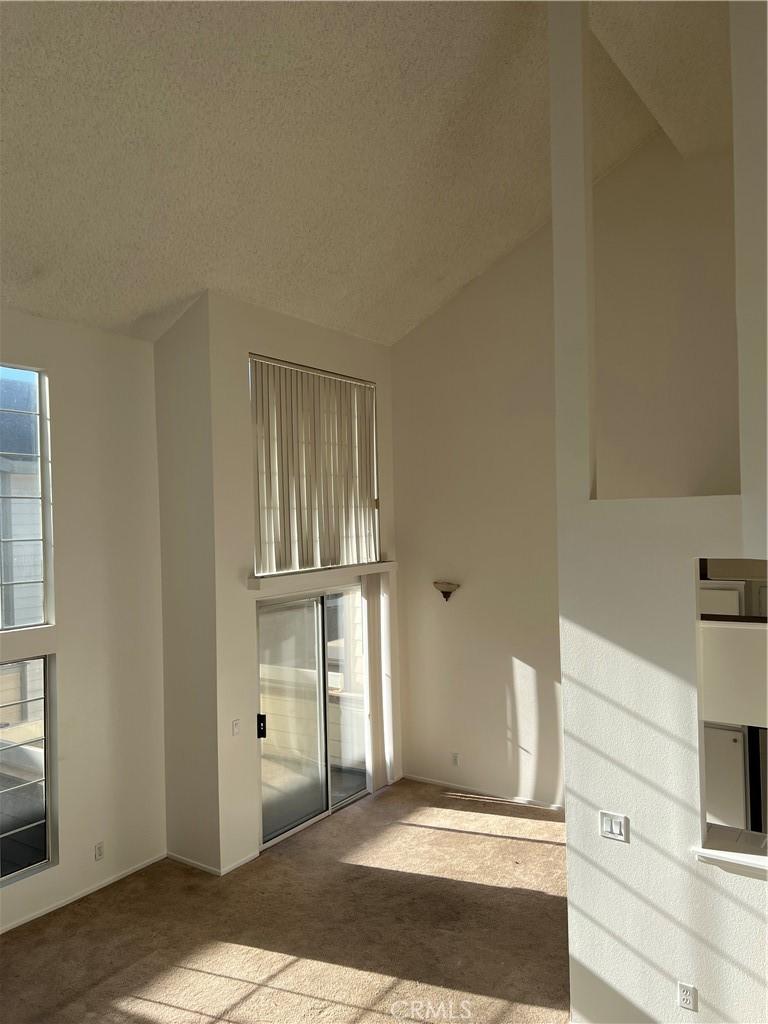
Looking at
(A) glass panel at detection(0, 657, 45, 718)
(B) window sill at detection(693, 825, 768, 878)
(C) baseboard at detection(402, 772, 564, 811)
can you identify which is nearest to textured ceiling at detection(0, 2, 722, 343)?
(A) glass panel at detection(0, 657, 45, 718)

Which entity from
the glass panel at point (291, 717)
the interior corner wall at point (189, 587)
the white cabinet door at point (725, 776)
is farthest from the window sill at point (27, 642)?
the white cabinet door at point (725, 776)

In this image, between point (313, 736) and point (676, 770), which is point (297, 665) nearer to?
point (313, 736)

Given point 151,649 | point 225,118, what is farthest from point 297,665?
point 225,118

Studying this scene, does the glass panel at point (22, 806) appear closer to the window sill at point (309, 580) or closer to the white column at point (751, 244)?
the window sill at point (309, 580)

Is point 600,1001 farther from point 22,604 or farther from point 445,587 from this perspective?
point 22,604

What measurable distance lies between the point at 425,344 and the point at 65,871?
19.0 feet

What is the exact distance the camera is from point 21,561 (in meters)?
5.67

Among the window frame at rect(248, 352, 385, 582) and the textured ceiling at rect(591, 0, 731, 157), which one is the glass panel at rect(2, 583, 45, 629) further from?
the textured ceiling at rect(591, 0, 731, 157)

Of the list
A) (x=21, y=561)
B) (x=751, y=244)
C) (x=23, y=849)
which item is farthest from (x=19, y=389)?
(x=751, y=244)

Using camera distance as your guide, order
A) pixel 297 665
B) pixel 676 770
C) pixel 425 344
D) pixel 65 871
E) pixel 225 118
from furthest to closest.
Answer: pixel 425 344
pixel 297 665
pixel 65 871
pixel 225 118
pixel 676 770

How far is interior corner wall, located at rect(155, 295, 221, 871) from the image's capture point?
623 centimetres

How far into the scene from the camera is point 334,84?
4.91 meters

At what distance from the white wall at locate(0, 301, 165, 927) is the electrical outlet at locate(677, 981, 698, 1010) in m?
Answer: 4.31

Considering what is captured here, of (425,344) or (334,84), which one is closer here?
(334,84)
